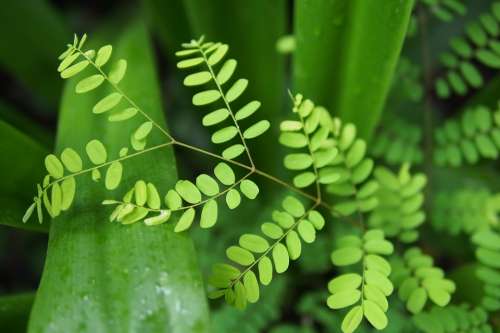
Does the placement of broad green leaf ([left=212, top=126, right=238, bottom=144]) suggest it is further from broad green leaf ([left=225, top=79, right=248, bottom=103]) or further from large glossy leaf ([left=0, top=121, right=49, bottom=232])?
large glossy leaf ([left=0, top=121, right=49, bottom=232])

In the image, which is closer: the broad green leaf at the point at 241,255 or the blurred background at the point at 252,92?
the broad green leaf at the point at 241,255

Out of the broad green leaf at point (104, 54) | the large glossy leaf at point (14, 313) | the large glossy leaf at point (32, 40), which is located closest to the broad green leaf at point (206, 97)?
the broad green leaf at point (104, 54)

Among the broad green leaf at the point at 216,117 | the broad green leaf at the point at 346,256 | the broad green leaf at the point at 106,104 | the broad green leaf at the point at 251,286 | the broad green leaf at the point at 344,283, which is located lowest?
the broad green leaf at the point at 346,256

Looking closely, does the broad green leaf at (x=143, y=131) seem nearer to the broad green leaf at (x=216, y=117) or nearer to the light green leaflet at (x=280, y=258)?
the broad green leaf at (x=216, y=117)

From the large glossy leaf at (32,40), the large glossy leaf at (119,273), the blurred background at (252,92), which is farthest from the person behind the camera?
the large glossy leaf at (32,40)

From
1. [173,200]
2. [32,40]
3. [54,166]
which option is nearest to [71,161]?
[54,166]

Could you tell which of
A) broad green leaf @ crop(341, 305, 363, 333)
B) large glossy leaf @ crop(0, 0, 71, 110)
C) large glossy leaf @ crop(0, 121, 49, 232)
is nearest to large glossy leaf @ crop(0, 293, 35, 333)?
large glossy leaf @ crop(0, 121, 49, 232)

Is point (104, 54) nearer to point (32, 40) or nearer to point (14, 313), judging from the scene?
point (14, 313)
